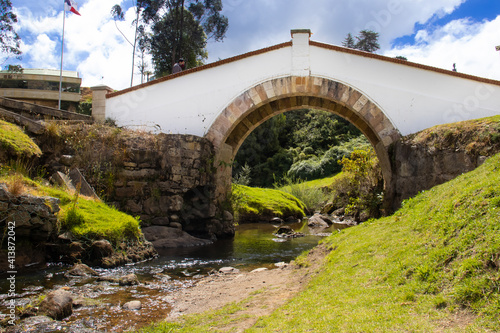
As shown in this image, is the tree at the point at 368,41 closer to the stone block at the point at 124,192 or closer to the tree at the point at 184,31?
the tree at the point at 184,31

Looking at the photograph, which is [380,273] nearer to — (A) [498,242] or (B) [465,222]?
(B) [465,222]

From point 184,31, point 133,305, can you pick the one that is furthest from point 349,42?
point 133,305

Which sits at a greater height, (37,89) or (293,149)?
(37,89)

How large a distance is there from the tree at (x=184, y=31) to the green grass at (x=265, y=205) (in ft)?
33.6

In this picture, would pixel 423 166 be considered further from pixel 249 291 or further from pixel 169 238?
pixel 169 238

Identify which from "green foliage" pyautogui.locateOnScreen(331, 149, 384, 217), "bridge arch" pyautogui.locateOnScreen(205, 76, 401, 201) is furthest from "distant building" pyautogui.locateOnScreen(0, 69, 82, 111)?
"green foliage" pyautogui.locateOnScreen(331, 149, 384, 217)

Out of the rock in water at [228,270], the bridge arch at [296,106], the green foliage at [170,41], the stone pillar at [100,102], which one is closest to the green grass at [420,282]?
the rock in water at [228,270]

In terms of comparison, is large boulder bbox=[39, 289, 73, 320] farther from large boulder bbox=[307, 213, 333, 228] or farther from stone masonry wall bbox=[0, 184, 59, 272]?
large boulder bbox=[307, 213, 333, 228]

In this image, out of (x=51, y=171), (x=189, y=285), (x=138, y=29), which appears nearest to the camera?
(x=189, y=285)

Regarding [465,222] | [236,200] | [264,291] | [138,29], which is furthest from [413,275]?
[138,29]

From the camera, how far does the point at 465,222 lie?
3689mm

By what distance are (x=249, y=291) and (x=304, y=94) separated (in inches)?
314

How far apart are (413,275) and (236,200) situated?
32.1ft

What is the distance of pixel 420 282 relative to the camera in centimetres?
334
